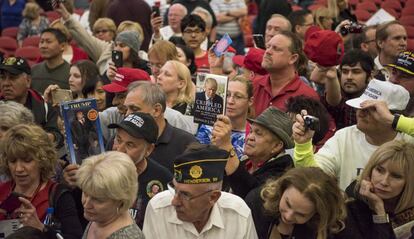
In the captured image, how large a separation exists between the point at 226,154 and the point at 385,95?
58.3 inches

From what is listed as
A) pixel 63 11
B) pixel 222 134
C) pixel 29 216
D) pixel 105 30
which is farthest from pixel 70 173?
pixel 105 30

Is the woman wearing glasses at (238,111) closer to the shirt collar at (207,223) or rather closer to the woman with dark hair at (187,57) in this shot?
the shirt collar at (207,223)

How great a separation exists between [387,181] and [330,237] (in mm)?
505

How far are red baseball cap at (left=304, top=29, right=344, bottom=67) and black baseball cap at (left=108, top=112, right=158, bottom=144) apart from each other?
1.84 meters

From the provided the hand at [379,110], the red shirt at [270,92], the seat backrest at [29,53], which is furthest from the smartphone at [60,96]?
the seat backrest at [29,53]

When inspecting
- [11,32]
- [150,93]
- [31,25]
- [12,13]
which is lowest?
[11,32]

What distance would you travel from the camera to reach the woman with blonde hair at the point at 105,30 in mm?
10547

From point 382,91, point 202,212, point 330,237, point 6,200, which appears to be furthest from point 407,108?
point 6,200

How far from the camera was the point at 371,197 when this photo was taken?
500 cm

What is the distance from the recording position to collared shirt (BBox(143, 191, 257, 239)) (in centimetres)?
464

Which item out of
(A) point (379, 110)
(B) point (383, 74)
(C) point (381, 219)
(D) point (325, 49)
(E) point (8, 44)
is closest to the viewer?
(C) point (381, 219)

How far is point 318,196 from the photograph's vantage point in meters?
4.65

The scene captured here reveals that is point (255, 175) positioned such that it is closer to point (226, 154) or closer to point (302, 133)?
point (302, 133)

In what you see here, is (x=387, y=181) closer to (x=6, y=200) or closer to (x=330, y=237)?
(x=330, y=237)
